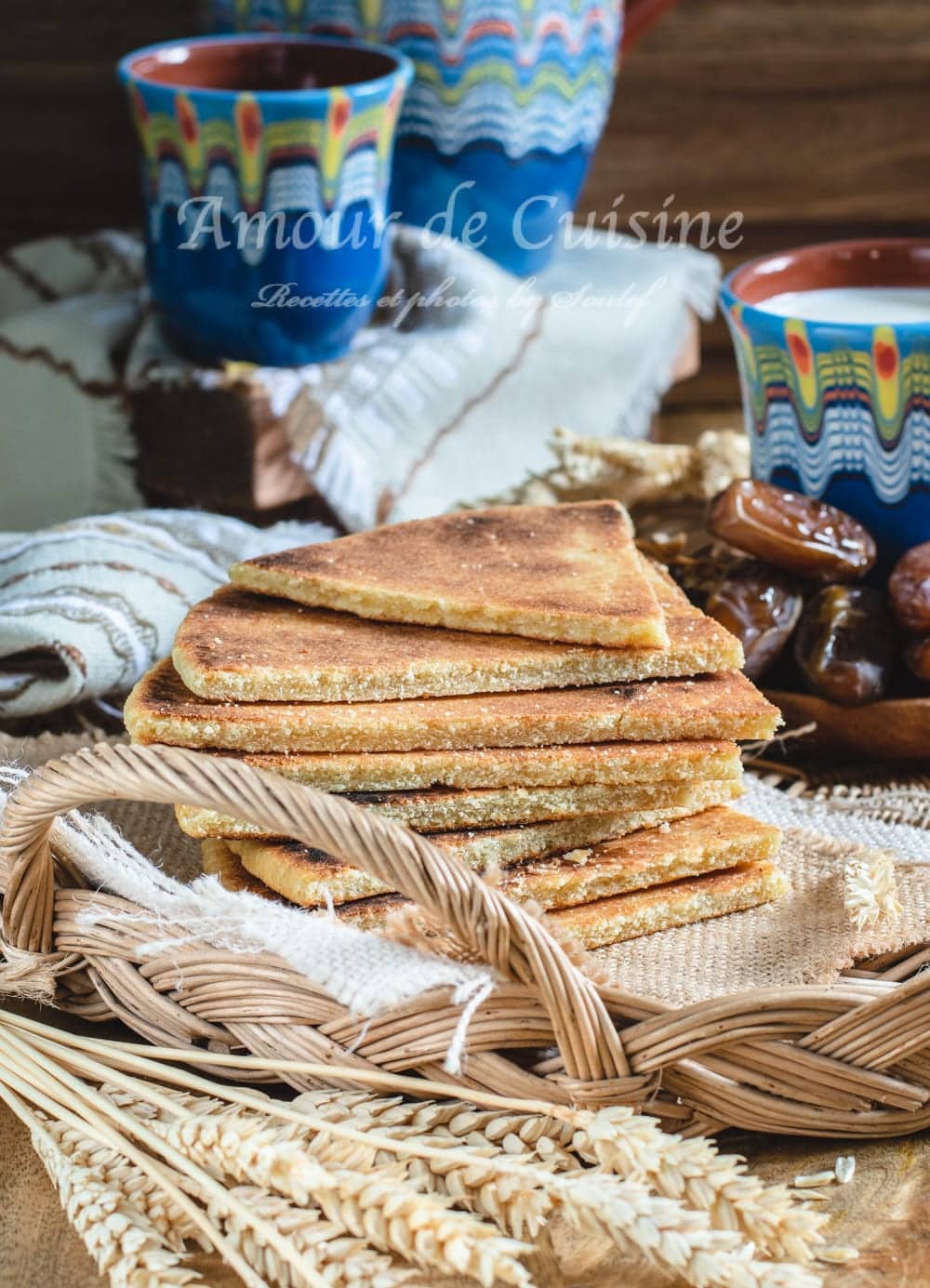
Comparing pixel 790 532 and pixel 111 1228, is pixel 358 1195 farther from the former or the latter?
pixel 790 532

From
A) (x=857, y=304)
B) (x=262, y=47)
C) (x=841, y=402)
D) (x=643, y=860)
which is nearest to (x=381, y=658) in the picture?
(x=643, y=860)

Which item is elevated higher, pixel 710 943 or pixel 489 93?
pixel 489 93

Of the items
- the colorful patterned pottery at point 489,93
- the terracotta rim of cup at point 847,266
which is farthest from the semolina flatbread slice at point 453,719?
the colorful patterned pottery at point 489,93

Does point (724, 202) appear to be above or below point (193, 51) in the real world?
below

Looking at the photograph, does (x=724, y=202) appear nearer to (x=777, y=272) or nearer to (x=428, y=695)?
(x=777, y=272)

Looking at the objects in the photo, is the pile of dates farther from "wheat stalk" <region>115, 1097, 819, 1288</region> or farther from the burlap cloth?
"wheat stalk" <region>115, 1097, 819, 1288</region>

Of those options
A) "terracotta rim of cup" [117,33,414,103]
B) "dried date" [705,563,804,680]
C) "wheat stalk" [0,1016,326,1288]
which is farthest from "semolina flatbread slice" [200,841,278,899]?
"terracotta rim of cup" [117,33,414,103]

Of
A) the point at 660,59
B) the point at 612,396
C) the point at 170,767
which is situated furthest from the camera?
the point at 660,59

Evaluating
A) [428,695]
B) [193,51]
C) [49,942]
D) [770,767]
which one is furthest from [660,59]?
[49,942]
